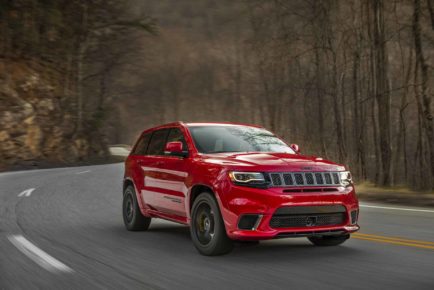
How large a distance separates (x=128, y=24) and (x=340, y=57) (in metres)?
21.1

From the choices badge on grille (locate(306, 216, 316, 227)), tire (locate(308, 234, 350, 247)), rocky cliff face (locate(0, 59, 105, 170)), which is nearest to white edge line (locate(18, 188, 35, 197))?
tire (locate(308, 234, 350, 247))

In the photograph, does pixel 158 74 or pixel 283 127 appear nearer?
pixel 283 127

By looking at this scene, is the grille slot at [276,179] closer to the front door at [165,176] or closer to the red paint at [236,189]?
the red paint at [236,189]

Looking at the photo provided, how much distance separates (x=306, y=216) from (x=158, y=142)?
3.32 metres

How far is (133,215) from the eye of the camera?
33.1 feet

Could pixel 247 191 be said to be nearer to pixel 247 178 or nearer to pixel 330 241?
pixel 247 178

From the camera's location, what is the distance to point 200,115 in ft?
270

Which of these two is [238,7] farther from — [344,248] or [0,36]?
[344,248]

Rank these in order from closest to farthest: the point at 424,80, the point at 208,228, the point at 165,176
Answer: the point at 208,228 < the point at 165,176 < the point at 424,80

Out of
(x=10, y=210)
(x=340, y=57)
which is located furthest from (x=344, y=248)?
(x=340, y=57)

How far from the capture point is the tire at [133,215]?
999cm

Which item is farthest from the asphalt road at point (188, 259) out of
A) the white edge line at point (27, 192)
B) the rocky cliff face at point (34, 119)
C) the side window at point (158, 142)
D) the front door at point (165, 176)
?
the rocky cliff face at point (34, 119)

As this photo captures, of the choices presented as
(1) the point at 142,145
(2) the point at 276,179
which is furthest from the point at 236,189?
(1) the point at 142,145

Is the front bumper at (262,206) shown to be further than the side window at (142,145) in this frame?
No
